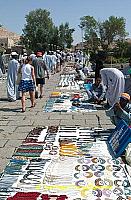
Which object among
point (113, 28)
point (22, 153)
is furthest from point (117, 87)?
point (113, 28)

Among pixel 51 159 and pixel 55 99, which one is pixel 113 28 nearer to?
pixel 55 99

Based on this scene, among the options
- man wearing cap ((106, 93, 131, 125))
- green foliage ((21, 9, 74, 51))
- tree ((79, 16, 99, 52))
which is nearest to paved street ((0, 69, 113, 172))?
man wearing cap ((106, 93, 131, 125))

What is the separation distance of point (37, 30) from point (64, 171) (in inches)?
2672

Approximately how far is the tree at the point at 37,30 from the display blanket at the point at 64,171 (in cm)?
5426

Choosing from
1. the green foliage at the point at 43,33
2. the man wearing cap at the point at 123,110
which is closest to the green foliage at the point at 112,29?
the green foliage at the point at 43,33

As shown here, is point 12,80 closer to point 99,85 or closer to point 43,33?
point 99,85

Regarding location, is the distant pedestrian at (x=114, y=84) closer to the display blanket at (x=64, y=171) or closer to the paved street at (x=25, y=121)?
the paved street at (x=25, y=121)

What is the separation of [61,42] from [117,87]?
55261mm

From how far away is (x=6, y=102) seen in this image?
1141cm

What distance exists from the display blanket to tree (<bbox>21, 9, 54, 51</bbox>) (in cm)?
5426

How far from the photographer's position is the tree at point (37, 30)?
65312 millimetres

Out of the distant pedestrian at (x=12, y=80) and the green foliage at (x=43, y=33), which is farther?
the green foliage at (x=43, y=33)

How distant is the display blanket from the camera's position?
424 cm

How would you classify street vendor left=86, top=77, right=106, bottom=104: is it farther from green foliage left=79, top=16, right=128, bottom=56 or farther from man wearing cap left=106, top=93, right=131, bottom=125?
green foliage left=79, top=16, right=128, bottom=56
